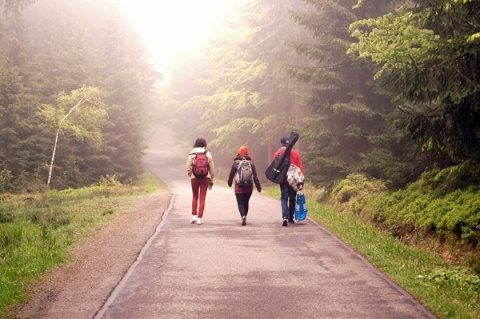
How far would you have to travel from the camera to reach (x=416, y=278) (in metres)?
8.25

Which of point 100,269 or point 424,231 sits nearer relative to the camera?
point 100,269

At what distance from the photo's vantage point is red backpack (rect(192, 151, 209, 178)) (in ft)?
46.6

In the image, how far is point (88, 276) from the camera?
324 inches

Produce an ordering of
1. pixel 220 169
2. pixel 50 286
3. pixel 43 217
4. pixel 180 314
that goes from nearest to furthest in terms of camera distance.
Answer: pixel 180 314, pixel 50 286, pixel 43 217, pixel 220 169

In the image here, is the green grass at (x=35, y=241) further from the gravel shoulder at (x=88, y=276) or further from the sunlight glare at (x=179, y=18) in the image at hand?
the sunlight glare at (x=179, y=18)

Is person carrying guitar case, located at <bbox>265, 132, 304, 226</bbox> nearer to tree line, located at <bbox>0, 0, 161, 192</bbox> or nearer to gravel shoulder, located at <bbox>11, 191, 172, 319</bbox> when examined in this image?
gravel shoulder, located at <bbox>11, 191, 172, 319</bbox>

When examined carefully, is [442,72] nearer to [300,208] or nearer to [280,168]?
[280,168]

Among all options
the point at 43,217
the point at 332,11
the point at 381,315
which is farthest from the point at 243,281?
the point at 332,11

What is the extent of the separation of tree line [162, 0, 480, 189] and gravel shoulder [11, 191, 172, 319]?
6.18 meters

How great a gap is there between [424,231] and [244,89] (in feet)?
78.2

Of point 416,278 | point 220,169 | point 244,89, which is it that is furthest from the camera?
point 220,169

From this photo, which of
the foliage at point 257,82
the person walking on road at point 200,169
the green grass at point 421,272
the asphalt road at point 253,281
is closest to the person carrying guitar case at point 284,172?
the green grass at point 421,272

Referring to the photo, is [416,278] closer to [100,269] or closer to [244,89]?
[100,269]

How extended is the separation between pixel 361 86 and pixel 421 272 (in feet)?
40.8
